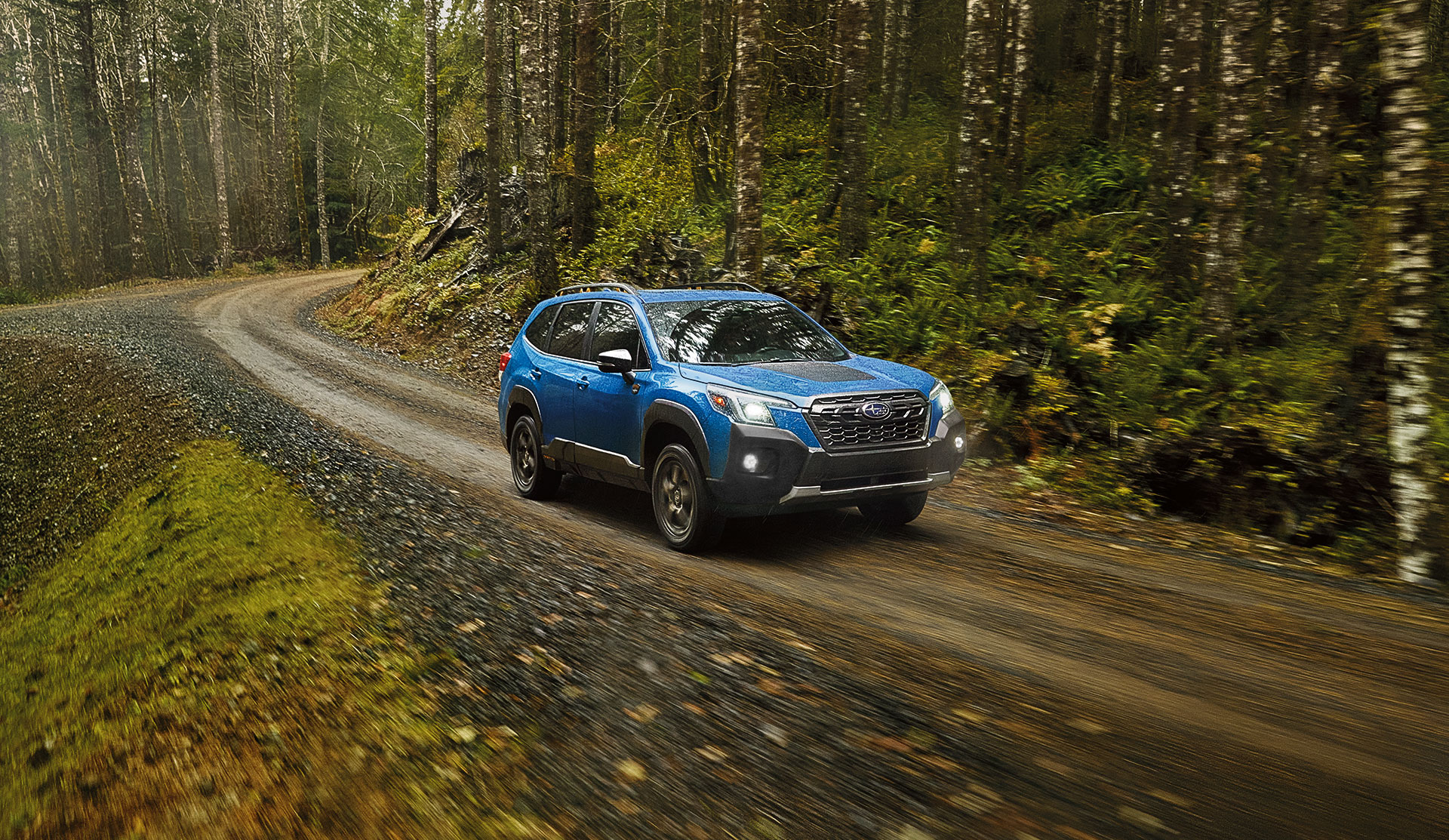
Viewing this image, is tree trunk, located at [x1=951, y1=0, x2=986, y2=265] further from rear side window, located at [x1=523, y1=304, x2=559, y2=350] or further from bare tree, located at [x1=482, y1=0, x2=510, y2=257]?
bare tree, located at [x1=482, y1=0, x2=510, y2=257]

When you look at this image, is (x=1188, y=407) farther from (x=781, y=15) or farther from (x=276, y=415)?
(x=781, y=15)

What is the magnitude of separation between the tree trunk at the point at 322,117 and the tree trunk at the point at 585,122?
3322 cm

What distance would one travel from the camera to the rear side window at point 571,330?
26.3 feet

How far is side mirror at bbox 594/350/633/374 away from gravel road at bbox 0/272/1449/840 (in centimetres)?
137

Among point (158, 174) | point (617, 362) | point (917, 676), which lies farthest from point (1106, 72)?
point (158, 174)

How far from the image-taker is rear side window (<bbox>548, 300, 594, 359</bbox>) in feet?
26.3

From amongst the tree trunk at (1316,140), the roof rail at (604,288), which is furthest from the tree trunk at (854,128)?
the roof rail at (604,288)

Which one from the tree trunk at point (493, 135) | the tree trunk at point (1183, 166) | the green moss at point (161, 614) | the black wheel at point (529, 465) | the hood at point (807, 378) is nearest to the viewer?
the green moss at point (161, 614)

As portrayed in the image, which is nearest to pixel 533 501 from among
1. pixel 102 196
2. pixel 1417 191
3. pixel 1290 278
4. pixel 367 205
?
pixel 1417 191

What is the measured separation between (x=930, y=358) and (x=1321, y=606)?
250 inches

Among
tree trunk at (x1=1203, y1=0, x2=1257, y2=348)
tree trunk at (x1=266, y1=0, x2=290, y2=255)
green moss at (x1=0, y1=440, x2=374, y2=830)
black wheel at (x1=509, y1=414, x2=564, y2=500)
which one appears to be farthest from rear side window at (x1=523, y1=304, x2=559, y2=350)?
tree trunk at (x1=266, y1=0, x2=290, y2=255)

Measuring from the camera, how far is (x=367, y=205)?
168ft

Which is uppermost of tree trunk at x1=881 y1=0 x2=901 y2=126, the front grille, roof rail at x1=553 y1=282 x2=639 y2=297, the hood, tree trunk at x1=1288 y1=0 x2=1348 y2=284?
tree trunk at x1=881 y1=0 x2=901 y2=126

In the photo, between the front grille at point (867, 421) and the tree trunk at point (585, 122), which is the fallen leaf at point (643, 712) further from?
the tree trunk at point (585, 122)
